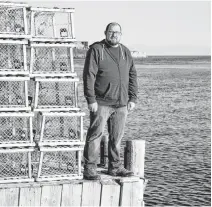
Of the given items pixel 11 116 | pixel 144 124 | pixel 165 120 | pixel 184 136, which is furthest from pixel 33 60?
pixel 165 120

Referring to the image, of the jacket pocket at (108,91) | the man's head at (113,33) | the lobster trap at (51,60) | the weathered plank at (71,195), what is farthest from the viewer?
the lobster trap at (51,60)

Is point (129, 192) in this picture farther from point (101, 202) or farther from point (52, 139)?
point (52, 139)

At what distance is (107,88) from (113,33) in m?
0.78

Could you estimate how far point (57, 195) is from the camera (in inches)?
361

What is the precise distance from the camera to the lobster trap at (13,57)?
370 inches

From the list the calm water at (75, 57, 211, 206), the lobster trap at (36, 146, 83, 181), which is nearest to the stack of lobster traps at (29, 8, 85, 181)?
the lobster trap at (36, 146, 83, 181)

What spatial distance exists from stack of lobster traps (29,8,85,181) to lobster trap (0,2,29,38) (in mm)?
129

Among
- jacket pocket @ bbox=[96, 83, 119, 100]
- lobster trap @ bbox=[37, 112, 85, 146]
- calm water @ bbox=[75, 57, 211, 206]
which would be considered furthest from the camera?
calm water @ bbox=[75, 57, 211, 206]

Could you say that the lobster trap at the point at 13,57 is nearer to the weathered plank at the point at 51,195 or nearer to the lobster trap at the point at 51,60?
the lobster trap at the point at 51,60

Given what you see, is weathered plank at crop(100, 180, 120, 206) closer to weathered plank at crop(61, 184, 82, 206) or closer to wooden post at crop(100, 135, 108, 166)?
weathered plank at crop(61, 184, 82, 206)

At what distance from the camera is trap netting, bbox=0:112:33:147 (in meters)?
9.33

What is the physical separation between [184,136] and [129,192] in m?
17.4

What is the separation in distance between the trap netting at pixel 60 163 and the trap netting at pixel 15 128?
0.33 m

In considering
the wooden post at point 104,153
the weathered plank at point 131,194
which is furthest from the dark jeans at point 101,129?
the wooden post at point 104,153
